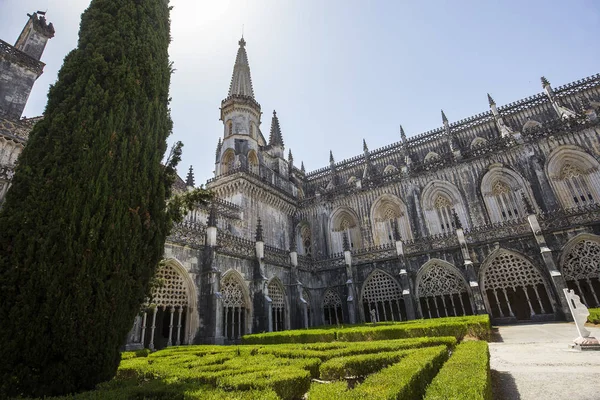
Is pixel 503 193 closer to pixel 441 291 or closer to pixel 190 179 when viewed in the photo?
pixel 441 291

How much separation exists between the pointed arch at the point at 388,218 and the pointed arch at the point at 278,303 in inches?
429

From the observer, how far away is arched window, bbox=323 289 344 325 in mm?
22844

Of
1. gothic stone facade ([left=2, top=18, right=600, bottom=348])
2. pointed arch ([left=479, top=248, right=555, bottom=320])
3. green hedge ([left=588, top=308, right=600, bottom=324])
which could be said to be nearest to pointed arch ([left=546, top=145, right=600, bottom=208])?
gothic stone facade ([left=2, top=18, right=600, bottom=348])

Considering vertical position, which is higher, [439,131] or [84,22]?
[439,131]

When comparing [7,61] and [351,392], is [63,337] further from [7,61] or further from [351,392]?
[7,61]

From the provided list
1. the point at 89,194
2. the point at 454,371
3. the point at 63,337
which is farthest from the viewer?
the point at 89,194

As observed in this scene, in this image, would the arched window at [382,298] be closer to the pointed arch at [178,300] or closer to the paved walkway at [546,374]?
the pointed arch at [178,300]

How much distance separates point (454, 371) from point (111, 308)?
Answer: 6108 millimetres

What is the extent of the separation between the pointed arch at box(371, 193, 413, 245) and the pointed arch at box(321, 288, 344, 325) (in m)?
6.82

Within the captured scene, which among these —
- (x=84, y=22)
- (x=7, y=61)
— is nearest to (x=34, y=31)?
(x=7, y=61)

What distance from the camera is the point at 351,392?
3.44 metres

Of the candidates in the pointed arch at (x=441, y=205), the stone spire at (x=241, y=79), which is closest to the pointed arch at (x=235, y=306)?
the pointed arch at (x=441, y=205)

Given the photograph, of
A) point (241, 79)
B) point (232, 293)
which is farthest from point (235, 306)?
point (241, 79)

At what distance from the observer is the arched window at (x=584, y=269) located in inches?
648
